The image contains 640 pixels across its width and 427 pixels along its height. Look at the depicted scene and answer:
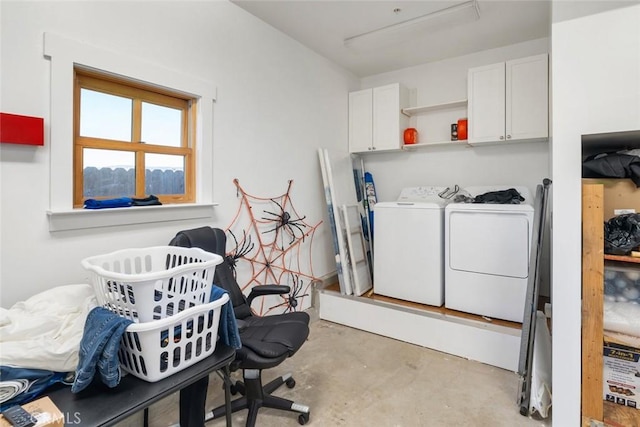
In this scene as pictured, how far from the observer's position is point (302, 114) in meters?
3.34

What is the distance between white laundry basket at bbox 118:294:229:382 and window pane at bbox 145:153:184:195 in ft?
4.22

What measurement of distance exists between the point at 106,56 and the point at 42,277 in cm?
124

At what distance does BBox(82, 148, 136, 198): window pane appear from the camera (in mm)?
1875

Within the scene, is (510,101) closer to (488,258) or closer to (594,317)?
(488,258)

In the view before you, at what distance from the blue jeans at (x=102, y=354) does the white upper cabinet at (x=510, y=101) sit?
339 centimetres

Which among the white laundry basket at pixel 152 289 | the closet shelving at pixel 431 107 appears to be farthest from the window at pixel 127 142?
the closet shelving at pixel 431 107

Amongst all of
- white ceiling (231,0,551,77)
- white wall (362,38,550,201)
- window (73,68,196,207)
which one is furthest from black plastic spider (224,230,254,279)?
white wall (362,38,550,201)

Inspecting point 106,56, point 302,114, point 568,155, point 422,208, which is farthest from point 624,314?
point 106,56

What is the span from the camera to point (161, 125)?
2244 millimetres

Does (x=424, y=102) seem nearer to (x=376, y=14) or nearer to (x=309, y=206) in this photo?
(x=376, y=14)

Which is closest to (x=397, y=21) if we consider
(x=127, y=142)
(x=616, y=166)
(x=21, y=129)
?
(x=616, y=166)

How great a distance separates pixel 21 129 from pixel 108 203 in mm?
500

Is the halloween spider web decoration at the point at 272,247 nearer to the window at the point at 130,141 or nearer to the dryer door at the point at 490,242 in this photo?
the window at the point at 130,141

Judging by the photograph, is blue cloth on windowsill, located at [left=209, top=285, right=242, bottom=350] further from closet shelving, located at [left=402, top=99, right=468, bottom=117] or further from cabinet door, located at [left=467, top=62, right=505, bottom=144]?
closet shelving, located at [left=402, top=99, right=468, bottom=117]
